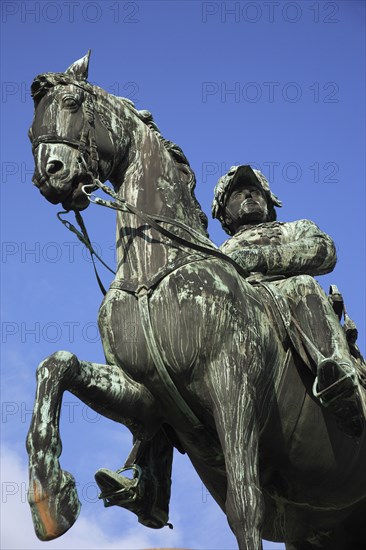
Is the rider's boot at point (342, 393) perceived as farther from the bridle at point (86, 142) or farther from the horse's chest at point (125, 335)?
the bridle at point (86, 142)

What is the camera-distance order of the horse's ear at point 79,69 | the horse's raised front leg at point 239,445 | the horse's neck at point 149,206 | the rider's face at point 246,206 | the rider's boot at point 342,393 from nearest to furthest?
the horse's raised front leg at point 239,445 → the rider's boot at point 342,393 → the horse's neck at point 149,206 → the horse's ear at point 79,69 → the rider's face at point 246,206

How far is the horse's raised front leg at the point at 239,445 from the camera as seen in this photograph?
8.38 meters

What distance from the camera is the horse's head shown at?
8.96 meters

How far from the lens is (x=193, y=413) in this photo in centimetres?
884

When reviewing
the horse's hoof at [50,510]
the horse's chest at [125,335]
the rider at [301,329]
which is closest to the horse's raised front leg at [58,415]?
the horse's hoof at [50,510]

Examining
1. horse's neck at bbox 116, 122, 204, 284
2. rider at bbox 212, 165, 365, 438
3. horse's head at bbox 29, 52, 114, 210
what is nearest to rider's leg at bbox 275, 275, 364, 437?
rider at bbox 212, 165, 365, 438

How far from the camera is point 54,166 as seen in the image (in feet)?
29.4

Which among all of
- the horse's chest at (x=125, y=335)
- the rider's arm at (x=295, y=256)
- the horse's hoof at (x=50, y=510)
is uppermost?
the rider's arm at (x=295, y=256)

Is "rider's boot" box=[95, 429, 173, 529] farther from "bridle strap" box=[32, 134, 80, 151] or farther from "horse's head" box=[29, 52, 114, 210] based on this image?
"bridle strap" box=[32, 134, 80, 151]

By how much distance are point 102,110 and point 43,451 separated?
258 centimetres

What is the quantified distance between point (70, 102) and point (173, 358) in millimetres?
1998

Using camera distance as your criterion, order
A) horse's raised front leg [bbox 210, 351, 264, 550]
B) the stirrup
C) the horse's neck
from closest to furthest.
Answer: horse's raised front leg [bbox 210, 351, 264, 550] < the horse's neck < the stirrup

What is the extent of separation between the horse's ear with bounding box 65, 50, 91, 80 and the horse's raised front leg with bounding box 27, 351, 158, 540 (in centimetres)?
220

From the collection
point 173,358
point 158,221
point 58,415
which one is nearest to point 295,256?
point 158,221
